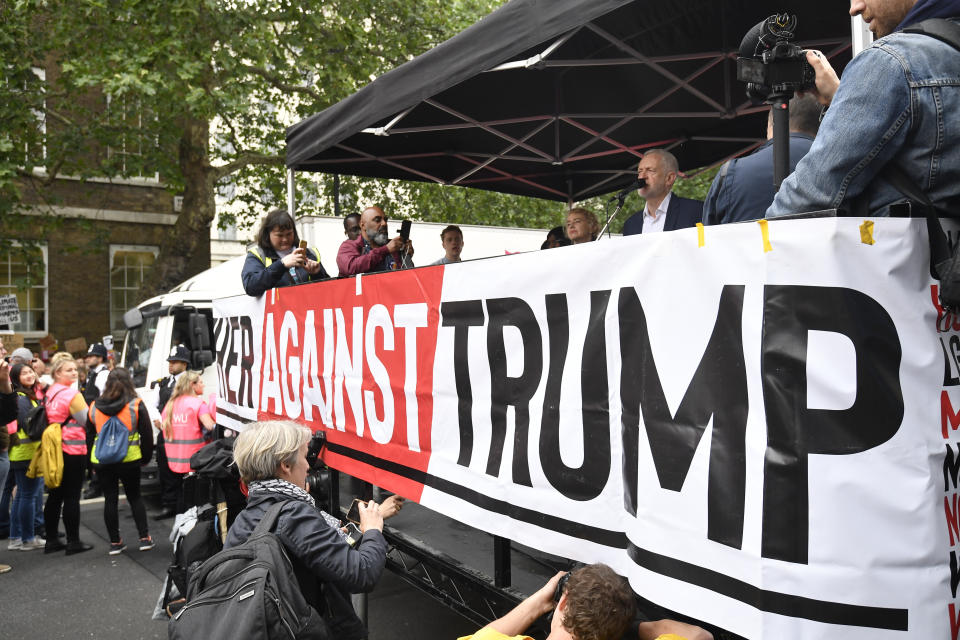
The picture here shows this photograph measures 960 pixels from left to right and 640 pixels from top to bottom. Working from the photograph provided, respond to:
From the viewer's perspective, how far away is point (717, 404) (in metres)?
1.85

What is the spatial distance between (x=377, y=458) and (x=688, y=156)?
444 cm

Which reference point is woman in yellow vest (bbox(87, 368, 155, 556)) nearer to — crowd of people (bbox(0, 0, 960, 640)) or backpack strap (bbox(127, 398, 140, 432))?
backpack strap (bbox(127, 398, 140, 432))

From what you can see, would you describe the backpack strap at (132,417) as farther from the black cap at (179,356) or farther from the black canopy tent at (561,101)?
the black canopy tent at (561,101)

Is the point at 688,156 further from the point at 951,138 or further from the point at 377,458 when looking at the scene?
the point at 951,138

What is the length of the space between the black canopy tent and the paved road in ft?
11.1

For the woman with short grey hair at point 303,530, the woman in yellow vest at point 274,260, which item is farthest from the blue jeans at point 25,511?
the woman with short grey hair at point 303,530

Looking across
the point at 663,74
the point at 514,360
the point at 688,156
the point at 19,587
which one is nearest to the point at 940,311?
the point at 514,360

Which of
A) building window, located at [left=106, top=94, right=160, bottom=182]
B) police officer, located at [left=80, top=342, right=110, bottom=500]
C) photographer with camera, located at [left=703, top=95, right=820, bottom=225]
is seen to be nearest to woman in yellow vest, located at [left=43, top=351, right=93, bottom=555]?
police officer, located at [left=80, top=342, right=110, bottom=500]

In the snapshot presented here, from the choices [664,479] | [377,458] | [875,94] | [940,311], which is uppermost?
[875,94]

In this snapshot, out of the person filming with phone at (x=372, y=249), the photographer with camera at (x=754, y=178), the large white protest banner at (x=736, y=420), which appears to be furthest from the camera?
the person filming with phone at (x=372, y=249)

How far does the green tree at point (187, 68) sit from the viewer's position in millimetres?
12125

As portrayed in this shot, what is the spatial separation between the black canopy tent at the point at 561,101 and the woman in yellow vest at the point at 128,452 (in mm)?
2889

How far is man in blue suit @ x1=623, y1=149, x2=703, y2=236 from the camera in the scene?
3.84m

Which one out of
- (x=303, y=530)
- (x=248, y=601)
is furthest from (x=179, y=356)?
(x=248, y=601)
